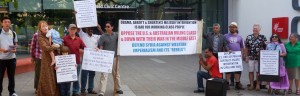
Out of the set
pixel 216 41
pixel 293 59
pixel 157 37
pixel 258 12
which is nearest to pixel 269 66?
pixel 293 59

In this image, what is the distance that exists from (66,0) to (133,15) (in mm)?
3614

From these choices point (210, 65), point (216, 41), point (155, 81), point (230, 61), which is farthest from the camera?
point (155, 81)

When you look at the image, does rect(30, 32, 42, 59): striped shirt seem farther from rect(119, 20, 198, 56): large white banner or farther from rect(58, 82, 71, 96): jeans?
rect(119, 20, 198, 56): large white banner

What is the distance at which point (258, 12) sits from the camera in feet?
57.0

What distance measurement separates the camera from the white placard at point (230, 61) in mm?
9414

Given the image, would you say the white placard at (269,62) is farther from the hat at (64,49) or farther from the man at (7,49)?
the man at (7,49)

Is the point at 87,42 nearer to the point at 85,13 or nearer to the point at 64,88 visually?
the point at 85,13

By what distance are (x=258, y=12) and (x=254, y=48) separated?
7.96 metres

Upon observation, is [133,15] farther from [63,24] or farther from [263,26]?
[263,26]

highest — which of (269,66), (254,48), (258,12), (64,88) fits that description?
(258,12)

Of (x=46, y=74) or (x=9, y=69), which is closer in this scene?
(x=46, y=74)

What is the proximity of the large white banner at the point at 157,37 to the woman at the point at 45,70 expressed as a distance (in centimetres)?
140

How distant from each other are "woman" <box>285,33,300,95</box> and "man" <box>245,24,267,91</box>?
58 centimetres

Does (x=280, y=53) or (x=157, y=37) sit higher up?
(x=157, y=37)
